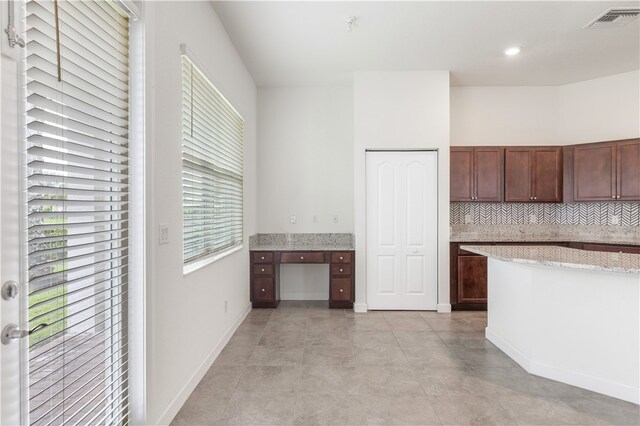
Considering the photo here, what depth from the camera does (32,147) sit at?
3.67 ft

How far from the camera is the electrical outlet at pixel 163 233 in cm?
190

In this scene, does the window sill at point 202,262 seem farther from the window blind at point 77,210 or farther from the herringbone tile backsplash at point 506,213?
the herringbone tile backsplash at point 506,213

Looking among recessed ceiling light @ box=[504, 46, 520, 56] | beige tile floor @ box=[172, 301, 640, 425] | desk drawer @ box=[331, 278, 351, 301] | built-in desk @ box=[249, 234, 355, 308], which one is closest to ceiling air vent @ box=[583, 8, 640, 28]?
recessed ceiling light @ box=[504, 46, 520, 56]

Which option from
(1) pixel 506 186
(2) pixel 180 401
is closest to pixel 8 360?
(2) pixel 180 401

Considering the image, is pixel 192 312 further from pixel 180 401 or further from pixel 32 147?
pixel 32 147

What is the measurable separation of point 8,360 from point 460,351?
3189 mm

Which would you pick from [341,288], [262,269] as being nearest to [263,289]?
[262,269]

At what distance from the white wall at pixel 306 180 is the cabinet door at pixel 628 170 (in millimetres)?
3479

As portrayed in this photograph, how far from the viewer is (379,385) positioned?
2.46 meters

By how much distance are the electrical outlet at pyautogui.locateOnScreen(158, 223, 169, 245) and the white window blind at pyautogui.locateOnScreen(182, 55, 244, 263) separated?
0.36m

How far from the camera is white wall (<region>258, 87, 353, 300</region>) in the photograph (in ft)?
16.0

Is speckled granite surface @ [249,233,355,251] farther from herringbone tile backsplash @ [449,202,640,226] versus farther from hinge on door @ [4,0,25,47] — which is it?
hinge on door @ [4,0,25,47]

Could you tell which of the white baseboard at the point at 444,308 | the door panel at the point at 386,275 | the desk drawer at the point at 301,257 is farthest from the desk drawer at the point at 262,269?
the white baseboard at the point at 444,308

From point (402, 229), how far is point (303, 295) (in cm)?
178
